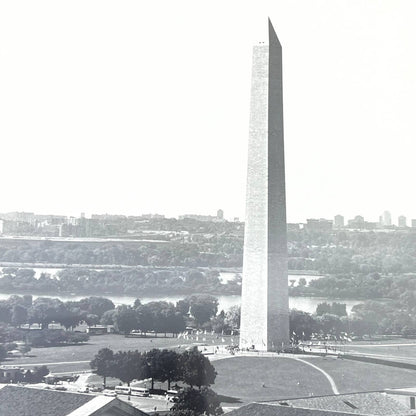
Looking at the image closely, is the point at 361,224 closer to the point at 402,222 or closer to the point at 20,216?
the point at 402,222

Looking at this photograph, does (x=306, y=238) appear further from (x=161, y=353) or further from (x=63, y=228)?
(x=161, y=353)

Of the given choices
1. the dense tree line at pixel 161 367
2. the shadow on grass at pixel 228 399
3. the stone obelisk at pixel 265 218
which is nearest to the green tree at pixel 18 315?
the stone obelisk at pixel 265 218

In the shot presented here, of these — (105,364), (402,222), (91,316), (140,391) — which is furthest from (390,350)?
(402,222)

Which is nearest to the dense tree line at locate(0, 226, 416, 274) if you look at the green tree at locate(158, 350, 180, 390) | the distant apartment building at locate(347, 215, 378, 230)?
the distant apartment building at locate(347, 215, 378, 230)

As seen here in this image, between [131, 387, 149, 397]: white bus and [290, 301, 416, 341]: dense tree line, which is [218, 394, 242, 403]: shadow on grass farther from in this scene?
[290, 301, 416, 341]: dense tree line

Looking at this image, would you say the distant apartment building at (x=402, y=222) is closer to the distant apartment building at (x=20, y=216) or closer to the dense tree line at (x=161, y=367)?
the distant apartment building at (x=20, y=216)
